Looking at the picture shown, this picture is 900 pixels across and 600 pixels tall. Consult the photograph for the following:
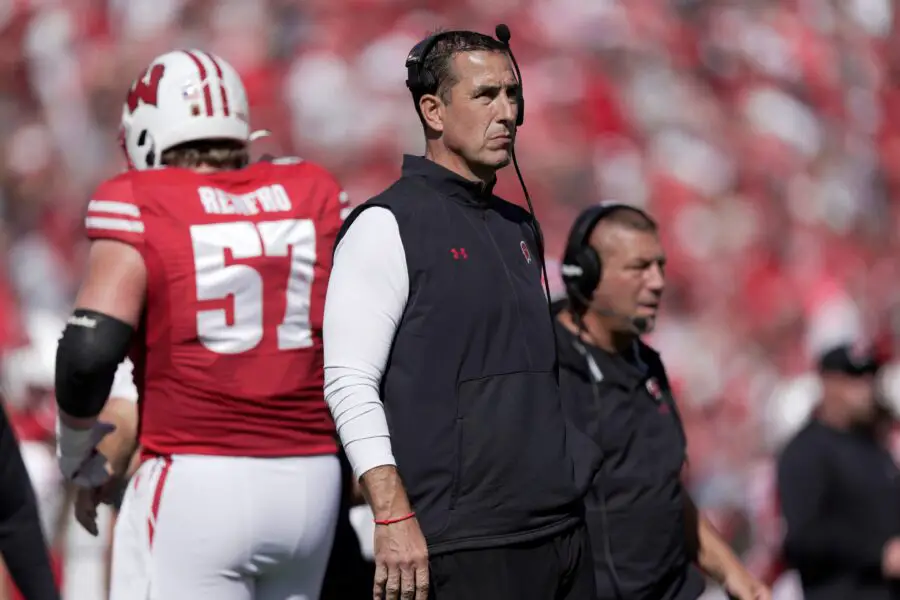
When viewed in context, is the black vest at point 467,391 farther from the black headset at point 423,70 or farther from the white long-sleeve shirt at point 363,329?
the black headset at point 423,70

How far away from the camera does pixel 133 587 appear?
11.3 feet

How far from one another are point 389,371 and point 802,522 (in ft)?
11.4

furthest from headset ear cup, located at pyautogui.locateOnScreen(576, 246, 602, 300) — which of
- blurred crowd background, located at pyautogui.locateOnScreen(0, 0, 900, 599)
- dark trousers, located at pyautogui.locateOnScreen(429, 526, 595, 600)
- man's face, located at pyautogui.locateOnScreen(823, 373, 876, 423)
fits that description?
blurred crowd background, located at pyautogui.locateOnScreen(0, 0, 900, 599)

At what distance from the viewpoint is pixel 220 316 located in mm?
3492

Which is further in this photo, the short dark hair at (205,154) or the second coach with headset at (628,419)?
the second coach with headset at (628,419)

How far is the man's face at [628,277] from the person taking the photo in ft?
13.8

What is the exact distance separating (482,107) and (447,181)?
0.17 meters

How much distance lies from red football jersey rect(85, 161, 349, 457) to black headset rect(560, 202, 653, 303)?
958mm

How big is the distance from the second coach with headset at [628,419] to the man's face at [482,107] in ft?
3.35

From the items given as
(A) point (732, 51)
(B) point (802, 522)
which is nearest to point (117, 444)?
(B) point (802, 522)

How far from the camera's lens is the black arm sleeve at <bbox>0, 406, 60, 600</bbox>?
257cm

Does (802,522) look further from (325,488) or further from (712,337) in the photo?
(712,337)

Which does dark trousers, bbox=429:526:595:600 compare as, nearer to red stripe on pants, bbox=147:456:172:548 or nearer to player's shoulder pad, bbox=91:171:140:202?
red stripe on pants, bbox=147:456:172:548

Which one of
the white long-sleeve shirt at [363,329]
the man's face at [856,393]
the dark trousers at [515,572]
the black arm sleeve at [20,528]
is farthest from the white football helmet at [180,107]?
the man's face at [856,393]
